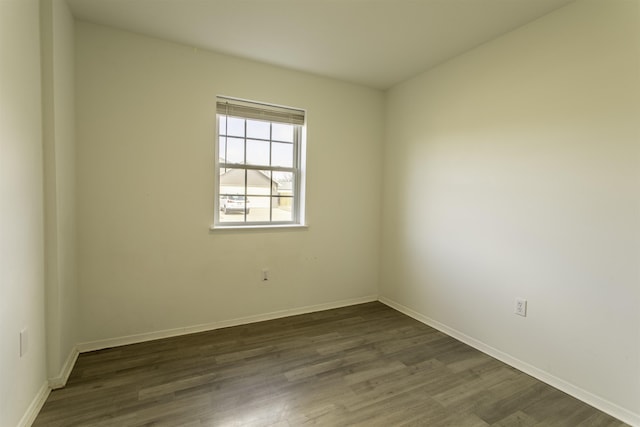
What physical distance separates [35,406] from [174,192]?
61.0 inches

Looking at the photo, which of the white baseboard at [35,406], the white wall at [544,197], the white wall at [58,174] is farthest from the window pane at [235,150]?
the white baseboard at [35,406]

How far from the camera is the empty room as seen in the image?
1.67 m

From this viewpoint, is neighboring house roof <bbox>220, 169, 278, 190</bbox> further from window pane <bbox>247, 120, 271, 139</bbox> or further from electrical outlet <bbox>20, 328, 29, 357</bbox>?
electrical outlet <bbox>20, 328, 29, 357</bbox>

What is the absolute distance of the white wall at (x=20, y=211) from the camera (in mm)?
1310

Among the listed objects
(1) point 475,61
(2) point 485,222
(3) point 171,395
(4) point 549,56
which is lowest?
(3) point 171,395

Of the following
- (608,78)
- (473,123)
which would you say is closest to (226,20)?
(473,123)

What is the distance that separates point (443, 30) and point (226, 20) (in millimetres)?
1592

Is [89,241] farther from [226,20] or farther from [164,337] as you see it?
[226,20]

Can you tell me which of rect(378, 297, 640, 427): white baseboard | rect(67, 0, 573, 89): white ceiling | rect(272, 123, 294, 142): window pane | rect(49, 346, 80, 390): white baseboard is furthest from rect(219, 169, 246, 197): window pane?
rect(378, 297, 640, 427): white baseboard

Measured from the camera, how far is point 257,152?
116 inches

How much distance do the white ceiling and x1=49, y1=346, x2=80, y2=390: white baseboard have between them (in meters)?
2.39

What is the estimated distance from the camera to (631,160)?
166cm

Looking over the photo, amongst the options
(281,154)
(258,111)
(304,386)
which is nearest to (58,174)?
(258,111)

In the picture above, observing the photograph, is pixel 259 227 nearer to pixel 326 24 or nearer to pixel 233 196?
pixel 233 196
